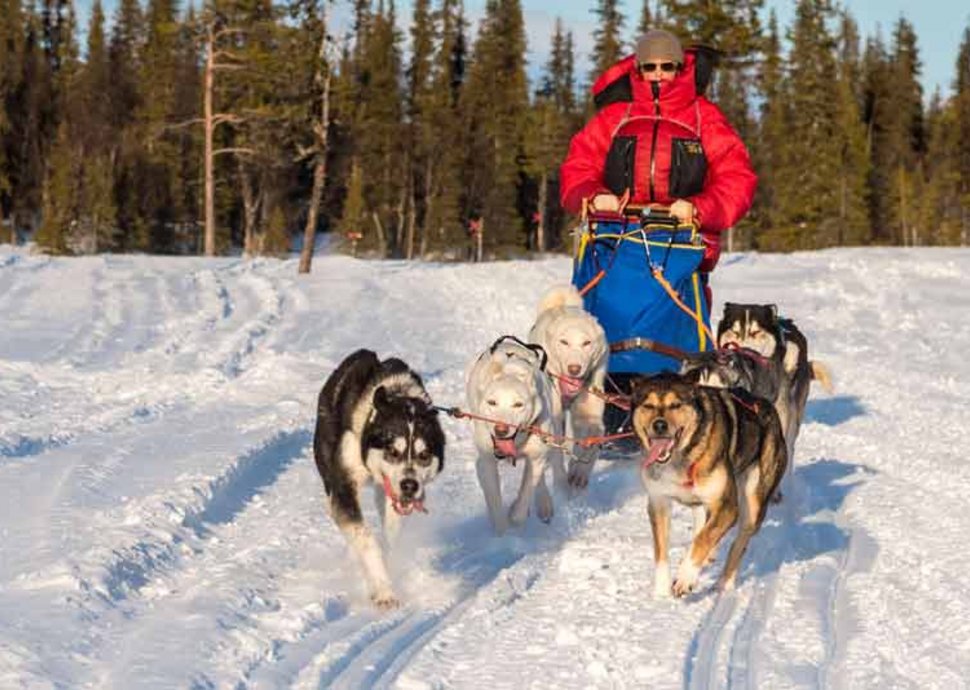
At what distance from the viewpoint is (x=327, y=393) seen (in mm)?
5414

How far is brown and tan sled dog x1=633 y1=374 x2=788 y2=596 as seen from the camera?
16.4 ft

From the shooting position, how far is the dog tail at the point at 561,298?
282 inches

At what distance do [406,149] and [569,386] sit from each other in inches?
1780

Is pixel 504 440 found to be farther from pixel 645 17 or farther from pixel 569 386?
pixel 645 17

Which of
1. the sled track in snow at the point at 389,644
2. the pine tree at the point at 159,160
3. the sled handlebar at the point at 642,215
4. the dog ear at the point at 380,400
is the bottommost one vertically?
the sled track in snow at the point at 389,644

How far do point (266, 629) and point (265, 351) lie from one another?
8.77m

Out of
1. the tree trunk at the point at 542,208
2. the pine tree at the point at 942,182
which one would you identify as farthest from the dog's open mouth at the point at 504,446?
the pine tree at the point at 942,182

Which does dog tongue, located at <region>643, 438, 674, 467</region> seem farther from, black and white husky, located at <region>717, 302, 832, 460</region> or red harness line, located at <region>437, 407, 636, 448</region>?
black and white husky, located at <region>717, 302, 832, 460</region>

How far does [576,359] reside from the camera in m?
6.70

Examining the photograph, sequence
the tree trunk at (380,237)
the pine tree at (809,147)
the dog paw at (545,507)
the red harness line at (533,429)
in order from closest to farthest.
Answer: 1. the red harness line at (533,429)
2. the dog paw at (545,507)
3. the pine tree at (809,147)
4. the tree trunk at (380,237)

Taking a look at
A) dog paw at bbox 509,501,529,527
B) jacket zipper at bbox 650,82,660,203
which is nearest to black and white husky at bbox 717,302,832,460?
jacket zipper at bbox 650,82,660,203

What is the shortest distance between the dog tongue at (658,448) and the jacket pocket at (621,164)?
2.88 m

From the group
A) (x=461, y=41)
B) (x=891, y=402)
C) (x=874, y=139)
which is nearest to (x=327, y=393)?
(x=891, y=402)

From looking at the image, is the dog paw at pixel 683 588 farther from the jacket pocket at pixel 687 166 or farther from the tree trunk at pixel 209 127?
the tree trunk at pixel 209 127
